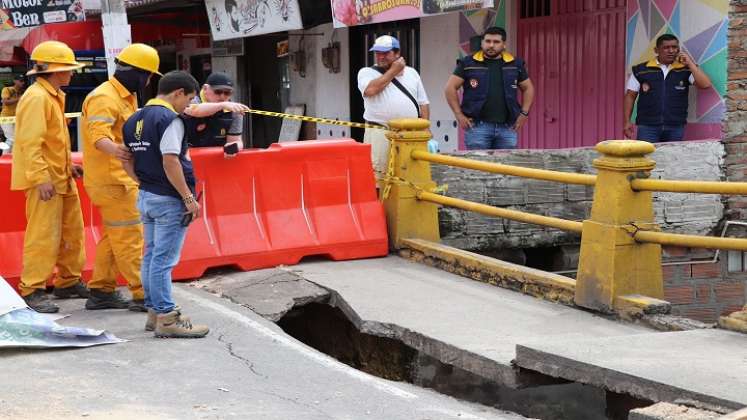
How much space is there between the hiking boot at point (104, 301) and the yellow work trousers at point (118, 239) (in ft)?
0.12

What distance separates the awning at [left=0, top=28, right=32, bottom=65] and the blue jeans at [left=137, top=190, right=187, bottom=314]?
14.9 meters

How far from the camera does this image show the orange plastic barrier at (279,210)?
27.8 ft

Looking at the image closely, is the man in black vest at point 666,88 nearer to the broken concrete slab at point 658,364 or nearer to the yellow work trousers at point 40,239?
the broken concrete slab at point 658,364

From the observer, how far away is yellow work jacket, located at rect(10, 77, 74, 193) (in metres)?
7.24

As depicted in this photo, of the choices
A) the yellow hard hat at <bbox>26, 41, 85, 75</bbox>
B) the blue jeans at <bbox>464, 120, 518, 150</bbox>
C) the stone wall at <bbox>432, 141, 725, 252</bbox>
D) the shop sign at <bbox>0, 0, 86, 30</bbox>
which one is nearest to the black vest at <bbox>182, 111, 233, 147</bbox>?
the yellow hard hat at <bbox>26, 41, 85, 75</bbox>

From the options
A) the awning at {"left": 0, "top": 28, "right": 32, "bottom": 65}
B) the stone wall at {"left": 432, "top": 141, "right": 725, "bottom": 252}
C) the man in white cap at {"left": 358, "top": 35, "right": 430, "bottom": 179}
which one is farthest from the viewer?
the awning at {"left": 0, "top": 28, "right": 32, "bottom": 65}

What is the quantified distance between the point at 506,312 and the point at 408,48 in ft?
26.6

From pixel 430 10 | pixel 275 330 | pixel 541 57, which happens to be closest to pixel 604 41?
pixel 541 57

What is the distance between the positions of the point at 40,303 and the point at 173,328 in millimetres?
1317

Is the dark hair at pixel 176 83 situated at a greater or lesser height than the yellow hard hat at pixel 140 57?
lesser

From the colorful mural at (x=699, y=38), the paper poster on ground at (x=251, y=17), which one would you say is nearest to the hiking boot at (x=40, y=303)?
the colorful mural at (x=699, y=38)

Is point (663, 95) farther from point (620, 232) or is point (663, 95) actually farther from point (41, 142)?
point (41, 142)

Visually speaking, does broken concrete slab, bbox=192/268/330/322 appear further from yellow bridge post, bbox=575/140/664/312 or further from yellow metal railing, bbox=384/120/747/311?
yellow bridge post, bbox=575/140/664/312

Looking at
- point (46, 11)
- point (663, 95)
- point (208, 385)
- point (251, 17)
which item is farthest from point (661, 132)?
point (46, 11)
